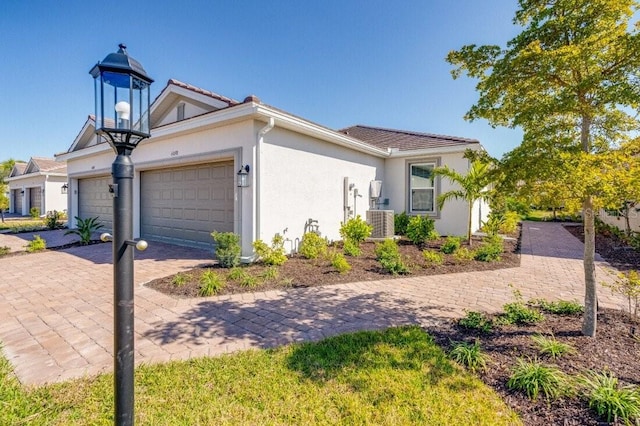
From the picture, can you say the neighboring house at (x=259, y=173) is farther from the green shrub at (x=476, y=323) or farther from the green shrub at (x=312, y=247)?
the green shrub at (x=476, y=323)

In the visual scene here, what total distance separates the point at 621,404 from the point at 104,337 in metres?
4.84

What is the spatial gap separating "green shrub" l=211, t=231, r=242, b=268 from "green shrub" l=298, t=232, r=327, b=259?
1.77m

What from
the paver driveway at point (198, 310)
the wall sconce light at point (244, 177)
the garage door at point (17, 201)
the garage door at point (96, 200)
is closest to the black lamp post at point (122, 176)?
the paver driveway at point (198, 310)

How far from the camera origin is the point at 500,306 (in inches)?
174

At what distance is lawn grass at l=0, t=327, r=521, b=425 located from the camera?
84.3 inches

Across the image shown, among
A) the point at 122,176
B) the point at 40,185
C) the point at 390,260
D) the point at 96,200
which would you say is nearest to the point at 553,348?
the point at 390,260

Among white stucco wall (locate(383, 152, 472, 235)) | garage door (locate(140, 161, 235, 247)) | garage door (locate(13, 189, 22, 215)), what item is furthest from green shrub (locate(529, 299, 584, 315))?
garage door (locate(13, 189, 22, 215))

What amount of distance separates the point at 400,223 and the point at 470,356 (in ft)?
28.1

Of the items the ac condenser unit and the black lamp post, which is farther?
the ac condenser unit

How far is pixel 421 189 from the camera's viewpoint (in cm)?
1146

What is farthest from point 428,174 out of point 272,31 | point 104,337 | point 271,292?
point 104,337

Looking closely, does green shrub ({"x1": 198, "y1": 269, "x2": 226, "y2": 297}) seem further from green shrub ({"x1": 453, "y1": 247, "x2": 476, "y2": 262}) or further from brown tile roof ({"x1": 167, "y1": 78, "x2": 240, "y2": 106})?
green shrub ({"x1": 453, "y1": 247, "x2": 476, "y2": 262})

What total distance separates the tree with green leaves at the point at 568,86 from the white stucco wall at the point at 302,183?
4651mm

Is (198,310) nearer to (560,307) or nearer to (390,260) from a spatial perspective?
(390,260)
